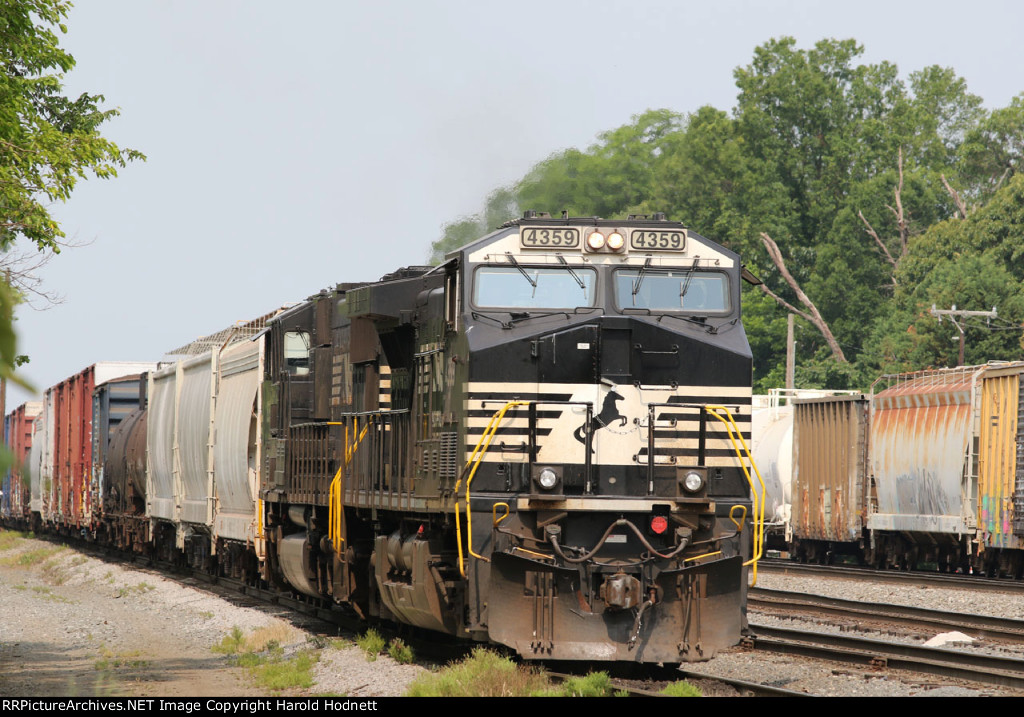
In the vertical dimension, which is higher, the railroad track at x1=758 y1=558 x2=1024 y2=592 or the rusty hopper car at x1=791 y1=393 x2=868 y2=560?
the rusty hopper car at x1=791 y1=393 x2=868 y2=560

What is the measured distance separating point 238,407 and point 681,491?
11457 millimetres

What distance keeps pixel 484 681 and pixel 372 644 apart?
145 inches

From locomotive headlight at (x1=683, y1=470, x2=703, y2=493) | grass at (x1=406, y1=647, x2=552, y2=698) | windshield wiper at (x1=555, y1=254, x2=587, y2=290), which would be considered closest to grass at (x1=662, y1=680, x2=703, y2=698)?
grass at (x1=406, y1=647, x2=552, y2=698)

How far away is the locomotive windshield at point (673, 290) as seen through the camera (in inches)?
444

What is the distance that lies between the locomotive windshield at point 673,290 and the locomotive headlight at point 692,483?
152cm

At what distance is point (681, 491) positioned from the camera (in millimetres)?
10781

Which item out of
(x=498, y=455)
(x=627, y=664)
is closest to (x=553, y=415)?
(x=498, y=455)

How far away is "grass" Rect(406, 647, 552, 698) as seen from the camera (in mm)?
9664

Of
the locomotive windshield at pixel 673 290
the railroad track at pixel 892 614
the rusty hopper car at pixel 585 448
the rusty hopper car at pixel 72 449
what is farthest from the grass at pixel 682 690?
the rusty hopper car at pixel 72 449

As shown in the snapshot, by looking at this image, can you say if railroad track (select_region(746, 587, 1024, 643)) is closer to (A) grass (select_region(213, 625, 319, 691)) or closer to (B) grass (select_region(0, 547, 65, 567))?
(A) grass (select_region(213, 625, 319, 691))

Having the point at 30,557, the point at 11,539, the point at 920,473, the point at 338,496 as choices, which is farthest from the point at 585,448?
the point at 11,539

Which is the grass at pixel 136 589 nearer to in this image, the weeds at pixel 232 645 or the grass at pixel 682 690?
the weeds at pixel 232 645

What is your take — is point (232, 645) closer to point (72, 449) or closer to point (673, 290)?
point (673, 290)

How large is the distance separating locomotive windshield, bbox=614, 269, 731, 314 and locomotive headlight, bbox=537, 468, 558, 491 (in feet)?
5.29
